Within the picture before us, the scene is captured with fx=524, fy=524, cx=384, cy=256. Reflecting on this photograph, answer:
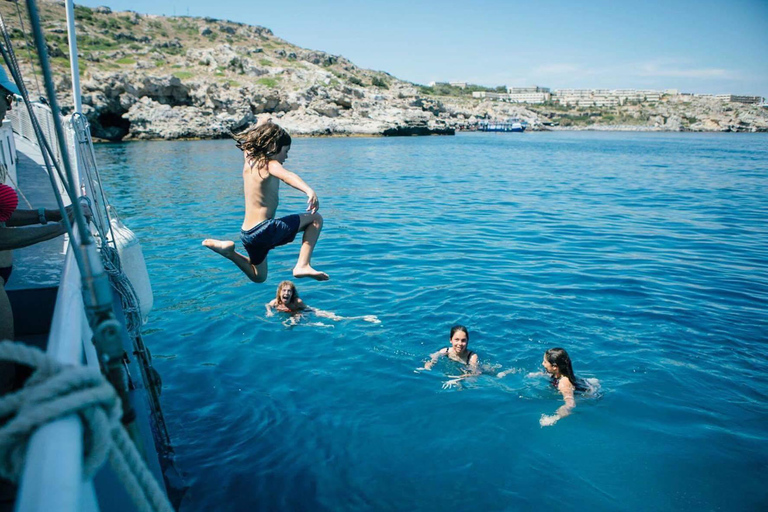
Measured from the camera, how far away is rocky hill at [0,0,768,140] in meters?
54.5

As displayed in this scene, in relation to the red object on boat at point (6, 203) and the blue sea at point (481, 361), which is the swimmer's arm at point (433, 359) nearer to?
the blue sea at point (481, 361)

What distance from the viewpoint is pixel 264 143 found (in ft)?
17.0

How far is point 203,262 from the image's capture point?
1244 centimetres

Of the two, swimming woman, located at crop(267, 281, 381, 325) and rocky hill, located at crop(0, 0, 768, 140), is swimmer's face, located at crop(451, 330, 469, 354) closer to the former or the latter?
swimming woman, located at crop(267, 281, 381, 325)

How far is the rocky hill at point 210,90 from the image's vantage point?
54500 millimetres

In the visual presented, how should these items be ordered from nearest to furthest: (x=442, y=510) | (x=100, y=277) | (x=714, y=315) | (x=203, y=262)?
1. (x=100, y=277)
2. (x=442, y=510)
3. (x=714, y=315)
4. (x=203, y=262)

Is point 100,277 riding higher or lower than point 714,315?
higher

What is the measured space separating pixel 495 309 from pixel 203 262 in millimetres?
6988

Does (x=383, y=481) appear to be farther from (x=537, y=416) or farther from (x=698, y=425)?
(x=698, y=425)

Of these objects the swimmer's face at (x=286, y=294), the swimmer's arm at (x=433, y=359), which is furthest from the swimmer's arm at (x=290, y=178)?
the swimmer's face at (x=286, y=294)

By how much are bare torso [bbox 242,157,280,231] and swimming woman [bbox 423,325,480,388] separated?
318 centimetres

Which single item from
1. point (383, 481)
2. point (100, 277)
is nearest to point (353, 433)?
point (383, 481)

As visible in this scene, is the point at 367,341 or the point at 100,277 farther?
the point at 367,341

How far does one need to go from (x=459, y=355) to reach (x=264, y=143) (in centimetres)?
410
